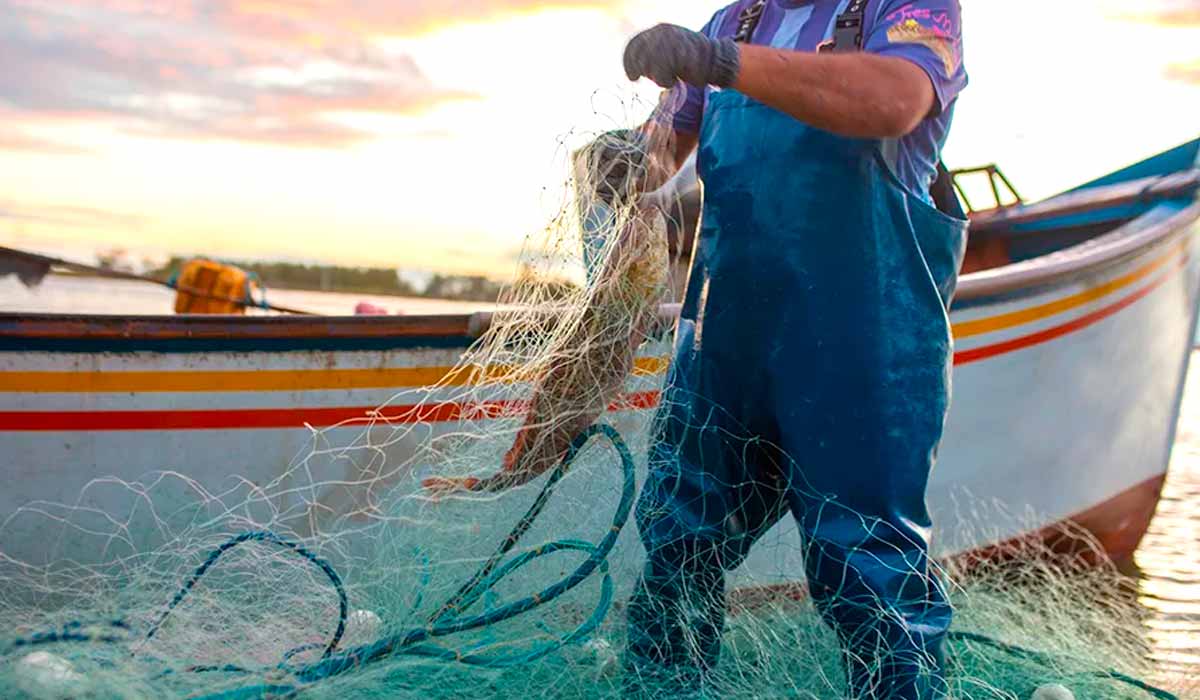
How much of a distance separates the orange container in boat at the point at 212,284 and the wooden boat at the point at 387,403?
4.69 m

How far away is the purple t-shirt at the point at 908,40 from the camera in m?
2.02

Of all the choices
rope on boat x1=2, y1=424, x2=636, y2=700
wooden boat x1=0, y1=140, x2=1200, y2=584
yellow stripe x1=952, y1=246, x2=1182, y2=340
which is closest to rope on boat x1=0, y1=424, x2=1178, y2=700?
rope on boat x1=2, y1=424, x2=636, y2=700

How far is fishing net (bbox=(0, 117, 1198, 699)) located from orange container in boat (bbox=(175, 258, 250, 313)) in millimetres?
5709

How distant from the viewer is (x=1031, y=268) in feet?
16.2

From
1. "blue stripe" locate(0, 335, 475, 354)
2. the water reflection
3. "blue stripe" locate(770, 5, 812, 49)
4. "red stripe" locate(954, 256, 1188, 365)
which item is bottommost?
the water reflection

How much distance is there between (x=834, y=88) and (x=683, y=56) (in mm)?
268

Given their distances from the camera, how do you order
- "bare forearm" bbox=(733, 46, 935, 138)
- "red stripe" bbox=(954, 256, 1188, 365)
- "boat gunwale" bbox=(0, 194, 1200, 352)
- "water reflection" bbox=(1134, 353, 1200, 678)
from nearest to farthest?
"bare forearm" bbox=(733, 46, 935, 138) → "boat gunwale" bbox=(0, 194, 1200, 352) → "water reflection" bbox=(1134, 353, 1200, 678) → "red stripe" bbox=(954, 256, 1188, 365)

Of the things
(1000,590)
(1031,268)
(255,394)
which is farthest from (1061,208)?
(255,394)

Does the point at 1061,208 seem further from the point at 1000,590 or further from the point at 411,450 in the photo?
the point at 411,450

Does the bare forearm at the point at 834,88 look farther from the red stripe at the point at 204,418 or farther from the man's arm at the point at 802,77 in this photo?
the red stripe at the point at 204,418

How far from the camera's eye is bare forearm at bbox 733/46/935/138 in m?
1.89

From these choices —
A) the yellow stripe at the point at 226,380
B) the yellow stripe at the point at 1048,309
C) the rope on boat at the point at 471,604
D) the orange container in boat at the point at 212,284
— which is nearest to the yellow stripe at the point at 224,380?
the yellow stripe at the point at 226,380

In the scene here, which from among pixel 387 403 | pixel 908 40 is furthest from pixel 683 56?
pixel 387 403

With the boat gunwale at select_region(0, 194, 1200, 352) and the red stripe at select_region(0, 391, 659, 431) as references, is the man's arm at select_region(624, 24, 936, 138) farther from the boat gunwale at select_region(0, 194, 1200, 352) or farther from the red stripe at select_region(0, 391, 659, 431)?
the boat gunwale at select_region(0, 194, 1200, 352)
